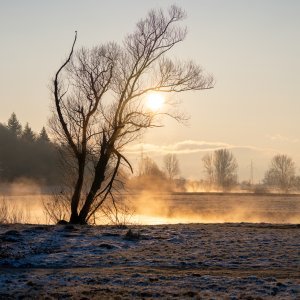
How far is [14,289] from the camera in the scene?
8211 millimetres

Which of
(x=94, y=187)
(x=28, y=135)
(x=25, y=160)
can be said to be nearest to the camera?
(x=94, y=187)

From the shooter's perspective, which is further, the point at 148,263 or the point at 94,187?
the point at 94,187

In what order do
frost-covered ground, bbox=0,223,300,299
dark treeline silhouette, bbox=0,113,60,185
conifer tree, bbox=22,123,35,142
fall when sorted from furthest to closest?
conifer tree, bbox=22,123,35,142 < dark treeline silhouette, bbox=0,113,60,185 < frost-covered ground, bbox=0,223,300,299

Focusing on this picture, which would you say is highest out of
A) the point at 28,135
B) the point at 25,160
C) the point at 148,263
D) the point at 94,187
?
the point at 28,135

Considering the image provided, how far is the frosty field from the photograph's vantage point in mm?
8117

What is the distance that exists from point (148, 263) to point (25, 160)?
81.7 metres

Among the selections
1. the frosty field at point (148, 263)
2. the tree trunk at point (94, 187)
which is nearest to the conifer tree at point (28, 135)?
the tree trunk at point (94, 187)

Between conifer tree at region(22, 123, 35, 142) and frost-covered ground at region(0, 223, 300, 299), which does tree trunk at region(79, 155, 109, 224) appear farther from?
conifer tree at region(22, 123, 35, 142)

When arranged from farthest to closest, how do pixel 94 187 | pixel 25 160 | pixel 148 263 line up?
pixel 25 160 < pixel 94 187 < pixel 148 263

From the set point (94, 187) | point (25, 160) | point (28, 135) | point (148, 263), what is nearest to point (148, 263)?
point (148, 263)

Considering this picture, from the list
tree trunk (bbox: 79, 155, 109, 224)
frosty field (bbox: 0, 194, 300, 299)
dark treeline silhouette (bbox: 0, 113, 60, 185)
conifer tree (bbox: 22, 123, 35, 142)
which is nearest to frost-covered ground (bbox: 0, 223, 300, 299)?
frosty field (bbox: 0, 194, 300, 299)

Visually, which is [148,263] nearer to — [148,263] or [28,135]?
[148,263]

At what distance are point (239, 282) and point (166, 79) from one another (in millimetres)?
13476

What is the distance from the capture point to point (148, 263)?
10.4 metres
